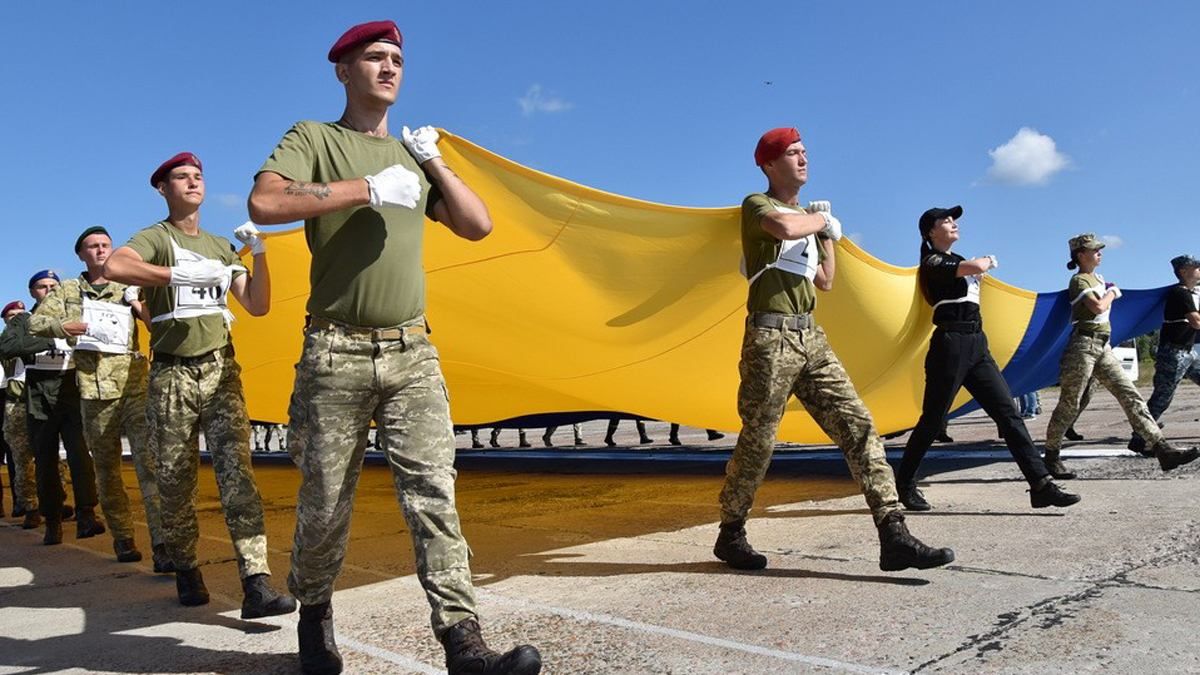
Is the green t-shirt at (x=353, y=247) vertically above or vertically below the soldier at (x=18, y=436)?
above

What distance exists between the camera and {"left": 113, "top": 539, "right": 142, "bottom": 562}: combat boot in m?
4.92

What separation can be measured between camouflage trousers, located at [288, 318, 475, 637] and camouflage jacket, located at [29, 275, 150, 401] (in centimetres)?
243

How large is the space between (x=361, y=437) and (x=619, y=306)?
2914mm

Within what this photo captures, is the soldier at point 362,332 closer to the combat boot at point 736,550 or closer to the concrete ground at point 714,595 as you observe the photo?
the concrete ground at point 714,595

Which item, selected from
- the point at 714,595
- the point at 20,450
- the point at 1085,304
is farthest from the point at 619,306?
the point at 20,450

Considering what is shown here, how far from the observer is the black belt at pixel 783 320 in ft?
12.5

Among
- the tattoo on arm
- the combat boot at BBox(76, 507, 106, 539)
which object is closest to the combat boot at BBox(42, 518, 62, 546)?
the combat boot at BBox(76, 507, 106, 539)

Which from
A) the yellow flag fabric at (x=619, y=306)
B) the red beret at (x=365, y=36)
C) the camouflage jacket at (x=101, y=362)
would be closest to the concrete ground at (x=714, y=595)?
the yellow flag fabric at (x=619, y=306)

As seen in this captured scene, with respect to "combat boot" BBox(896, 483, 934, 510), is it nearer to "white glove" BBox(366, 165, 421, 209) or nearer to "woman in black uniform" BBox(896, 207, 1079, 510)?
"woman in black uniform" BBox(896, 207, 1079, 510)

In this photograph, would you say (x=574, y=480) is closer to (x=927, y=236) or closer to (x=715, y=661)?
(x=927, y=236)

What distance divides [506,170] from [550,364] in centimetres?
198

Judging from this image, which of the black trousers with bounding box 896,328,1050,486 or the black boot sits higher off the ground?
the black trousers with bounding box 896,328,1050,486

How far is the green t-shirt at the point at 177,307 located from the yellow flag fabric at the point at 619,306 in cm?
148

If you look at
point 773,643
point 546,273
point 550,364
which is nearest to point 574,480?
point 550,364
